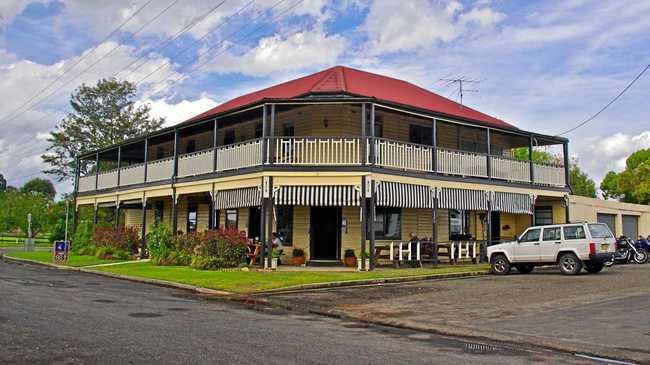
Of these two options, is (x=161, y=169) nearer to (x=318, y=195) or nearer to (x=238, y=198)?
(x=238, y=198)

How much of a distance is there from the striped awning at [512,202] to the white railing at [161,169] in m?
13.8

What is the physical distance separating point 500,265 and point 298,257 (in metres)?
7.43

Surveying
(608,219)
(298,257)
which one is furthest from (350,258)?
(608,219)

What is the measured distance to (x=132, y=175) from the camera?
97.5 ft

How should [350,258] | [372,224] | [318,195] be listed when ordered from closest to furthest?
[372,224] → [318,195] → [350,258]

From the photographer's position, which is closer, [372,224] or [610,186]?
[372,224]

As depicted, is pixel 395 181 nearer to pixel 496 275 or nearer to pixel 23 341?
pixel 496 275

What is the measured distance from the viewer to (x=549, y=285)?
Answer: 51.7 ft

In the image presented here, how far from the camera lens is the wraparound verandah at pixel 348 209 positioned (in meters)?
20.3

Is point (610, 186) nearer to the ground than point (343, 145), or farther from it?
farther from it

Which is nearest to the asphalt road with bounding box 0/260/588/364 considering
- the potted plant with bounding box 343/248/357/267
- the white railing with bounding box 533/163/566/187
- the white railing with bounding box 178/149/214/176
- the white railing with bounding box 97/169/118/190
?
the potted plant with bounding box 343/248/357/267

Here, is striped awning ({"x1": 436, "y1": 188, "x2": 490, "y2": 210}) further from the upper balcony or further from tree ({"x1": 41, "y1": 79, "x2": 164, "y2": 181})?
tree ({"x1": 41, "y1": 79, "x2": 164, "y2": 181})

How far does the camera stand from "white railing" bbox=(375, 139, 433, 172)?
2050 centimetres

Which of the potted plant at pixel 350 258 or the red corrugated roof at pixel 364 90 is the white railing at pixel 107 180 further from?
the potted plant at pixel 350 258
